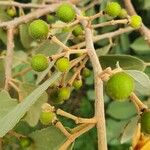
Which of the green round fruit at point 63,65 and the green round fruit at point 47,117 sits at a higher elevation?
the green round fruit at point 63,65

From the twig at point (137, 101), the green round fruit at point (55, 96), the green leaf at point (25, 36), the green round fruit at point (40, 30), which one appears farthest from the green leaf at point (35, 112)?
the green leaf at point (25, 36)

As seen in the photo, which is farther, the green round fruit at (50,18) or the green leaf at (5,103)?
the green round fruit at (50,18)

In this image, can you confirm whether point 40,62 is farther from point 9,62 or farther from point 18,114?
point 9,62

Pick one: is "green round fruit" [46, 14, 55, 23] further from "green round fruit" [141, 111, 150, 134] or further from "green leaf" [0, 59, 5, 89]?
"green round fruit" [141, 111, 150, 134]

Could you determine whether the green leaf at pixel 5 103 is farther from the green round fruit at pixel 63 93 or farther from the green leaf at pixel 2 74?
the green leaf at pixel 2 74

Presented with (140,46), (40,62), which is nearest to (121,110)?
(140,46)

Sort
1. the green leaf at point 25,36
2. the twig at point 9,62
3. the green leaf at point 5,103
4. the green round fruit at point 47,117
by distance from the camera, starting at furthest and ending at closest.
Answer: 1. the green leaf at point 25,36
2. the twig at point 9,62
3. the green leaf at point 5,103
4. the green round fruit at point 47,117

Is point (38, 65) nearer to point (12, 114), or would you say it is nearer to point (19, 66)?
point (12, 114)

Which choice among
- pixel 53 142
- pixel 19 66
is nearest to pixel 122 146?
pixel 19 66
